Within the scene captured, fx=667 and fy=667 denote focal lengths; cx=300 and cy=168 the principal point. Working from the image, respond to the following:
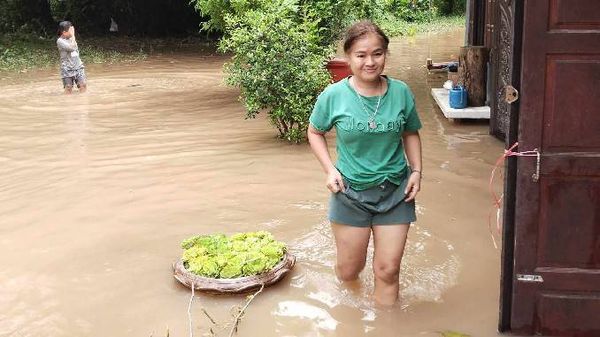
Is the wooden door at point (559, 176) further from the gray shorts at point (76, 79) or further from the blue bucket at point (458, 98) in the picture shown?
the gray shorts at point (76, 79)

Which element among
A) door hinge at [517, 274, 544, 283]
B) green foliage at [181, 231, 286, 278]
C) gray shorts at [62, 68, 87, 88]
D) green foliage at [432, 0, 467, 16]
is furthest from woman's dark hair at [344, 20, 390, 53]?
green foliage at [432, 0, 467, 16]

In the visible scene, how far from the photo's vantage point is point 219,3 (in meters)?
11.2

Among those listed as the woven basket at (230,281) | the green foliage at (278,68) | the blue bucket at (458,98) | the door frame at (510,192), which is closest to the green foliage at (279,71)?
the green foliage at (278,68)

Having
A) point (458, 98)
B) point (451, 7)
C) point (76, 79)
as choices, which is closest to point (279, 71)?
point (458, 98)

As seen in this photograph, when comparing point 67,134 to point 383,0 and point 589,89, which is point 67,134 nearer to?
point 383,0

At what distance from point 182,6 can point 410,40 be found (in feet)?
29.1

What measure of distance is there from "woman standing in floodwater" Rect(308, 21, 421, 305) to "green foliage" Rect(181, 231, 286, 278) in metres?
0.78

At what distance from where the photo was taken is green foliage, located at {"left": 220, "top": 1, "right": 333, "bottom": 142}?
8.40m

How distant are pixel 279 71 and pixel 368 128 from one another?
4.79m

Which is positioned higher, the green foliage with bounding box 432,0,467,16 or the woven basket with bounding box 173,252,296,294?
the green foliage with bounding box 432,0,467,16

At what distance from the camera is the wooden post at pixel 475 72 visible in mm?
9508

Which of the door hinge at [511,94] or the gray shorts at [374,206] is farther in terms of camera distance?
the gray shorts at [374,206]

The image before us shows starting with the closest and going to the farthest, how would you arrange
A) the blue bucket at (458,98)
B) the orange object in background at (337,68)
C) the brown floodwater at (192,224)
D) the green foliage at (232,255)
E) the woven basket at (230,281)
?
the brown floodwater at (192,224) → the woven basket at (230,281) → the green foliage at (232,255) → the blue bucket at (458,98) → the orange object in background at (337,68)

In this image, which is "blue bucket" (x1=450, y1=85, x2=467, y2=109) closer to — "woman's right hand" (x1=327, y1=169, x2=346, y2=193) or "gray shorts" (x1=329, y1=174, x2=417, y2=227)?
"gray shorts" (x1=329, y1=174, x2=417, y2=227)
